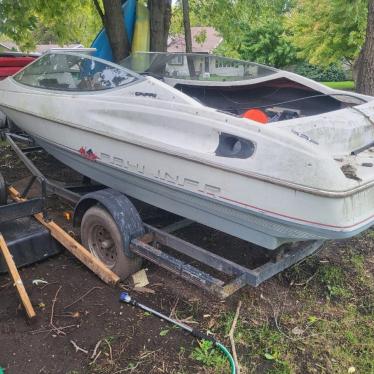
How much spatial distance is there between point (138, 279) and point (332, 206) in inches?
69.3

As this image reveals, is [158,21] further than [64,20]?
No

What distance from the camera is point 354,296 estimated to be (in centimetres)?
356

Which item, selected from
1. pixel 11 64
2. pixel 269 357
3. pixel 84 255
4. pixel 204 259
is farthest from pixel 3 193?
pixel 11 64

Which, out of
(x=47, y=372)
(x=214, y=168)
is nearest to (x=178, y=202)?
(x=214, y=168)

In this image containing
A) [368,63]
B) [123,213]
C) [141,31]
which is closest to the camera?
[123,213]

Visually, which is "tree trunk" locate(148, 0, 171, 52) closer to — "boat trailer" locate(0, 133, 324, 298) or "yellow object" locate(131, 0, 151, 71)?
"yellow object" locate(131, 0, 151, 71)

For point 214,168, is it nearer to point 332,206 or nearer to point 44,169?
point 332,206

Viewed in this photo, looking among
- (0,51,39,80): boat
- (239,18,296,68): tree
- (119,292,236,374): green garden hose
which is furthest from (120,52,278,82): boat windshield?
(239,18,296,68): tree

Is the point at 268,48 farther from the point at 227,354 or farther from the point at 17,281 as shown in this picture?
the point at 227,354

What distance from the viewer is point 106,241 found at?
376cm

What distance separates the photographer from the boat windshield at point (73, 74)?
393 centimetres

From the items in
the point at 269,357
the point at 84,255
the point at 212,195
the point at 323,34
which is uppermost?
the point at 323,34

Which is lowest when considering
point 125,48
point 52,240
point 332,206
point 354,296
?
point 354,296

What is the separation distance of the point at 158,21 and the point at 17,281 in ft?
16.5
